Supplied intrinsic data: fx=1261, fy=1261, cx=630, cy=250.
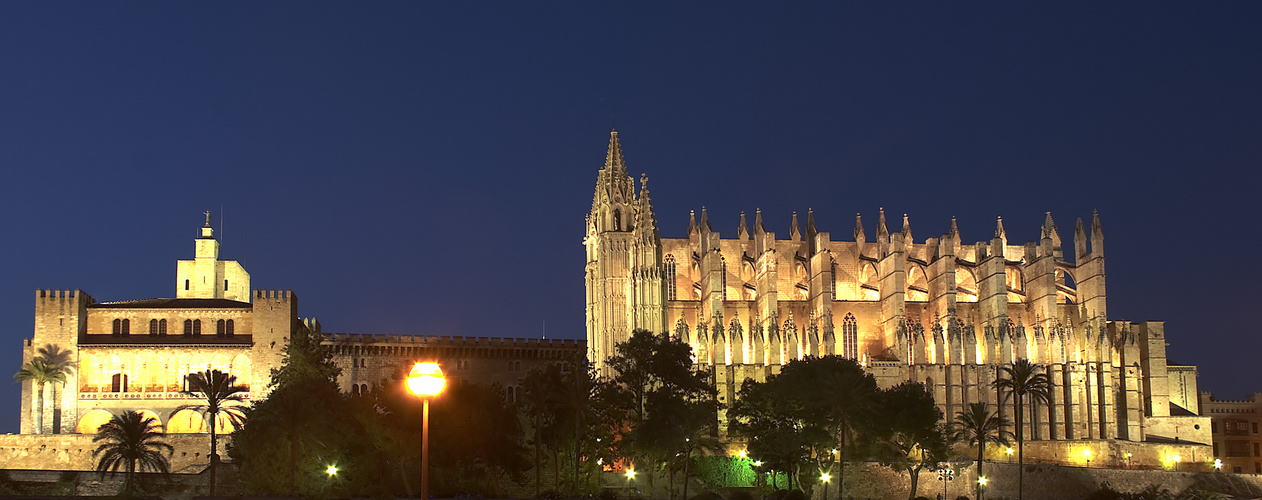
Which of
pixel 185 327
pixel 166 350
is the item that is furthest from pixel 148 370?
pixel 185 327

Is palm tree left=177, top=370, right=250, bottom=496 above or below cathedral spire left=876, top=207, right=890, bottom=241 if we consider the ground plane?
below

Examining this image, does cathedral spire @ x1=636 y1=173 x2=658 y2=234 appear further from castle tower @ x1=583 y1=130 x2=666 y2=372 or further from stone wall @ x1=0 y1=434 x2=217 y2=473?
stone wall @ x1=0 y1=434 x2=217 y2=473

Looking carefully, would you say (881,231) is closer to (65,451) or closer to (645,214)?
(645,214)

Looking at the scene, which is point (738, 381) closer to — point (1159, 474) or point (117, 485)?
point (1159, 474)

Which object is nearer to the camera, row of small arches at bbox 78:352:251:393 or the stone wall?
the stone wall

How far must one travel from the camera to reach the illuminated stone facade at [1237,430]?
3509 inches

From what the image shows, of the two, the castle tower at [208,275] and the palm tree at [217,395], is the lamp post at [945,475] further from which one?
the castle tower at [208,275]

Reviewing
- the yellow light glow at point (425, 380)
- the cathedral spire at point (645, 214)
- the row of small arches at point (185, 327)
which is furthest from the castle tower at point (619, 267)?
the yellow light glow at point (425, 380)

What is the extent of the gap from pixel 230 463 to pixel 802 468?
28646 millimetres

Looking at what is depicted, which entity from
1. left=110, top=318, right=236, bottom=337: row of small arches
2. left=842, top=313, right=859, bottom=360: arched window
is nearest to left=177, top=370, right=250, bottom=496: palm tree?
left=110, top=318, right=236, bottom=337: row of small arches

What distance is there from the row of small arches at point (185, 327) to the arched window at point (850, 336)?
3837cm

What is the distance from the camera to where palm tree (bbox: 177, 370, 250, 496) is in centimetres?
6062

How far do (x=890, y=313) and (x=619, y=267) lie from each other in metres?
17.6

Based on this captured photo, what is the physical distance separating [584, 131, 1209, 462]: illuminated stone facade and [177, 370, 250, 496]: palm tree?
68.4 feet
